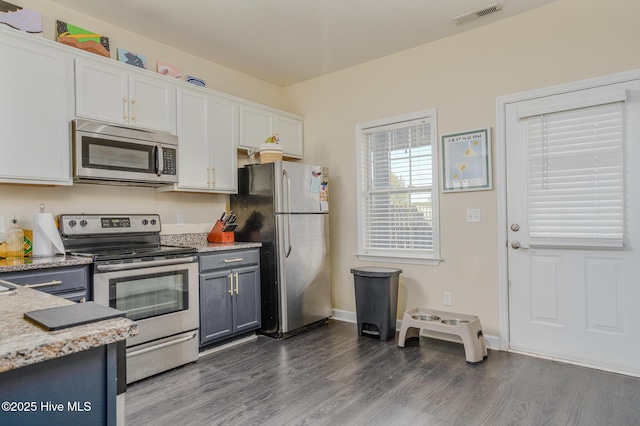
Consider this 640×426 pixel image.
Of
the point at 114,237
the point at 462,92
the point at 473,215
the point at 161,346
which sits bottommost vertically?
the point at 161,346

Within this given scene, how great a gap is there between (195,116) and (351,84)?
1759mm

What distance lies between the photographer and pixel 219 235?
3701 millimetres

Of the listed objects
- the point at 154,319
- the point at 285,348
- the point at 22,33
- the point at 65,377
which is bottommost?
the point at 285,348

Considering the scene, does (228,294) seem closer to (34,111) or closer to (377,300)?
(377,300)

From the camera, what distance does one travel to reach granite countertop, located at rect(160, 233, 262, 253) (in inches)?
132

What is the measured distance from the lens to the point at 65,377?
33.6 inches

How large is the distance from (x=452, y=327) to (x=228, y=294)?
1897 mm

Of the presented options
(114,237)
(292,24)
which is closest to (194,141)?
(114,237)

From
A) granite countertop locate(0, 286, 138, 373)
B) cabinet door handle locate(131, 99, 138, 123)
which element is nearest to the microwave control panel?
cabinet door handle locate(131, 99, 138, 123)

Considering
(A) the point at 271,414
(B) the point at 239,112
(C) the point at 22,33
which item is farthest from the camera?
(B) the point at 239,112

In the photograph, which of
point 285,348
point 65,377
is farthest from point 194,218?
point 65,377

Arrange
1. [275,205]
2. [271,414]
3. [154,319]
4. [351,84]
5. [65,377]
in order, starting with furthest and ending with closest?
1. [351,84]
2. [275,205]
3. [154,319]
4. [271,414]
5. [65,377]

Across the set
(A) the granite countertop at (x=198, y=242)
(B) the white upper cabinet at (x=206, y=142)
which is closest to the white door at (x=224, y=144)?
(B) the white upper cabinet at (x=206, y=142)

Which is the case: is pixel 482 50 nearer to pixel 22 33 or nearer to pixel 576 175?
pixel 576 175
